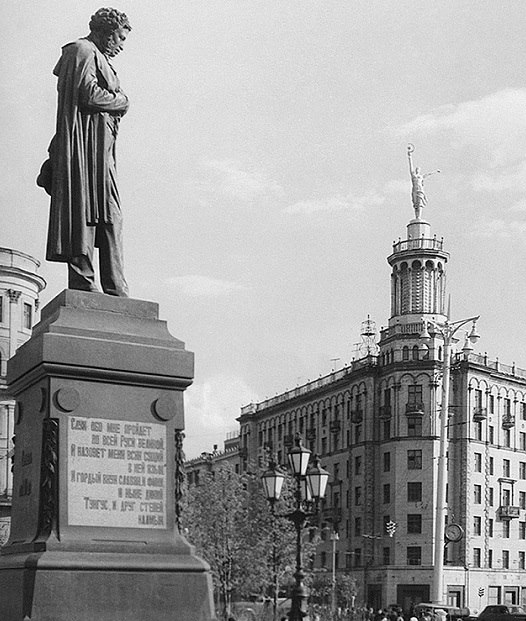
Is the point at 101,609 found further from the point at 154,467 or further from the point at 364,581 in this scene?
the point at 364,581

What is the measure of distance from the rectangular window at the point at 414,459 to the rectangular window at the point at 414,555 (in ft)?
19.6

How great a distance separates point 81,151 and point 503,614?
46.1 metres

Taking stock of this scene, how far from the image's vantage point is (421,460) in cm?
9019

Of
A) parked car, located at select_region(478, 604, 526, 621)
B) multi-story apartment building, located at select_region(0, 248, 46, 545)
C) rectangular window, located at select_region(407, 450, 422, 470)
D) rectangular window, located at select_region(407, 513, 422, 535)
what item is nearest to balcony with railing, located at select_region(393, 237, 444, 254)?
rectangular window, located at select_region(407, 450, 422, 470)

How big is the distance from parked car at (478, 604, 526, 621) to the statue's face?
44805 mm

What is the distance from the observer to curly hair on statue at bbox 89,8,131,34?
532 inches

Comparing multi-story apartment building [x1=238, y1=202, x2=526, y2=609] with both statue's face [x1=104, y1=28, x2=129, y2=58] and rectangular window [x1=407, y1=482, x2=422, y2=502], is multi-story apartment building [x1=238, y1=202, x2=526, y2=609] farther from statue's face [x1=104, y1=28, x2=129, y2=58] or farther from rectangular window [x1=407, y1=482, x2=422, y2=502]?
statue's face [x1=104, y1=28, x2=129, y2=58]

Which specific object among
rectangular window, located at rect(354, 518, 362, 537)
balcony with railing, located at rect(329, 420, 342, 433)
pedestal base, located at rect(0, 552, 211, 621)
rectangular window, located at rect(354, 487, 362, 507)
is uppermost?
balcony with railing, located at rect(329, 420, 342, 433)

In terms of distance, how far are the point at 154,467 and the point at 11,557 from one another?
169 cm

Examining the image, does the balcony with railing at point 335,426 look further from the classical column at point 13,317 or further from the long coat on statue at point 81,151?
the long coat on statue at point 81,151

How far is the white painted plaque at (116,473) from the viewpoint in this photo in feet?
39.1

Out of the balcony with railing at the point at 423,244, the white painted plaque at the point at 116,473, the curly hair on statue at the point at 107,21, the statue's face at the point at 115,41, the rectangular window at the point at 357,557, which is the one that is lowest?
the rectangular window at the point at 357,557

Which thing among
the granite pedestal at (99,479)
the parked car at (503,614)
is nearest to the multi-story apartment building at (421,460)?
the parked car at (503,614)

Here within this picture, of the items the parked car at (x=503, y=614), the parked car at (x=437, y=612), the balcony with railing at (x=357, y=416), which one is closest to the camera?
the parked car at (x=437, y=612)
